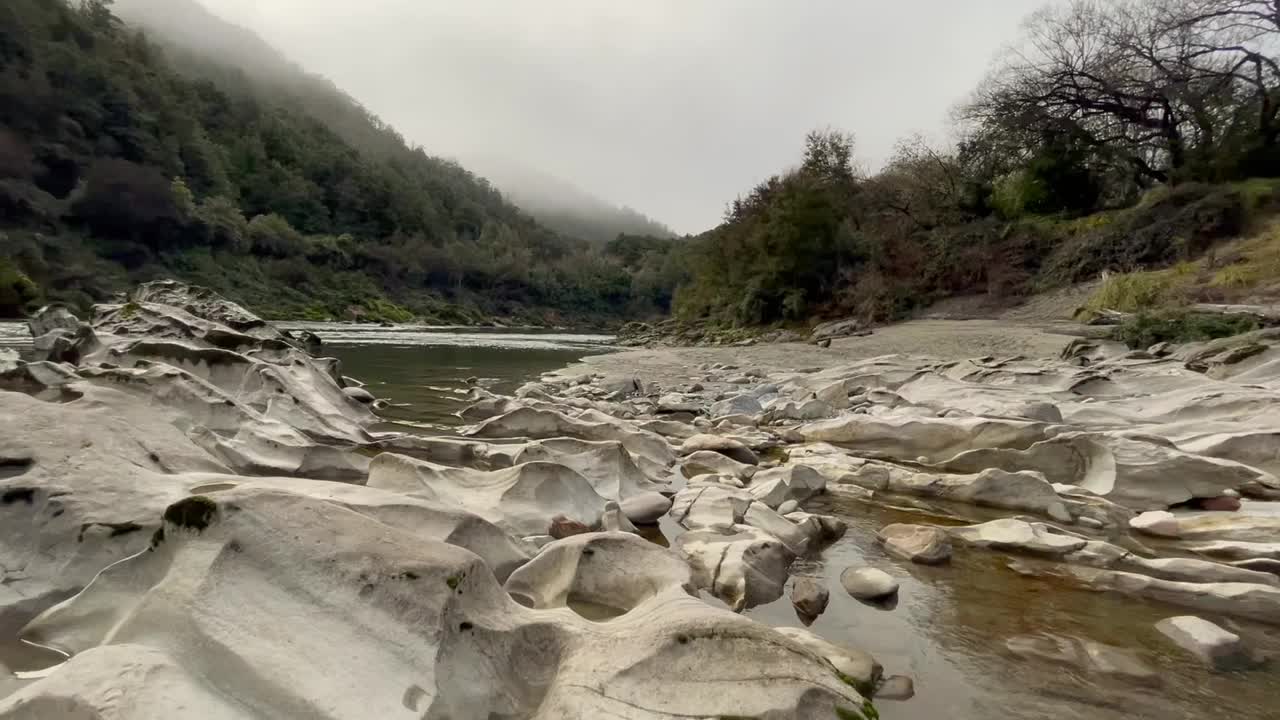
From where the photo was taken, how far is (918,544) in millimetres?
3221

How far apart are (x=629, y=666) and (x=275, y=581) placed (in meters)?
0.99

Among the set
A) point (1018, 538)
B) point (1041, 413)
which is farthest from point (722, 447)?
point (1041, 413)

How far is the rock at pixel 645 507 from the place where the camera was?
3.65 m

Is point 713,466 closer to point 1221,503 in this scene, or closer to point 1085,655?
point 1085,655

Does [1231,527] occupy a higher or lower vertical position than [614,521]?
lower

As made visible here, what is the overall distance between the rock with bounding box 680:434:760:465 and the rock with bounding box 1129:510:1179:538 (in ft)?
8.24

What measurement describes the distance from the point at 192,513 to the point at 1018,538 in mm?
3614

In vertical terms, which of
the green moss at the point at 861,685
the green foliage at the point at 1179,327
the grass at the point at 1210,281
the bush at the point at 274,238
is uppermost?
the bush at the point at 274,238

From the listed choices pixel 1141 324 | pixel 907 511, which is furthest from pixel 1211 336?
pixel 907 511

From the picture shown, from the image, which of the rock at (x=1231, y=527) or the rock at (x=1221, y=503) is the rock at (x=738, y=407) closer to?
the rock at (x=1221, y=503)

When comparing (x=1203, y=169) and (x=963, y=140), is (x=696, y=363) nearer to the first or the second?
(x=1203, y=169)

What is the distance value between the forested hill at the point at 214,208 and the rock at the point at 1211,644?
32606 mm

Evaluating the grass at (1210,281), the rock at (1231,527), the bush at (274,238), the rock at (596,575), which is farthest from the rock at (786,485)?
the bush at (274,238)

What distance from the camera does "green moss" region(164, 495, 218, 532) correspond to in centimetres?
183
